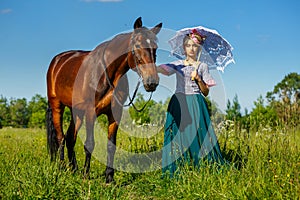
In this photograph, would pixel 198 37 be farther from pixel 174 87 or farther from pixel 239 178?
pixel 239 178

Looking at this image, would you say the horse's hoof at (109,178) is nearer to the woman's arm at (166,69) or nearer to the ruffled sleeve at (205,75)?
the woman's arm at (166,69)

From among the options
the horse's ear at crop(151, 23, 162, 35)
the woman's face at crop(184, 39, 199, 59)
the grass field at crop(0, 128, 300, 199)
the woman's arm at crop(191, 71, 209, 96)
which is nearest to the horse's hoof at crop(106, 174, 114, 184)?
the grass field at crop(0, 128, 300, 199)

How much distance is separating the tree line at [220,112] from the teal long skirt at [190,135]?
47 centimetres

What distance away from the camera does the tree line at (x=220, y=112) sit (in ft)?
20.7

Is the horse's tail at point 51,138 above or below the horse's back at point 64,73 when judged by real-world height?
below

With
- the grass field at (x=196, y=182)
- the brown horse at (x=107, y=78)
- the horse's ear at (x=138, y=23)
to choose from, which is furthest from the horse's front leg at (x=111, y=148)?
the horse's ear at (x=138, y=23)

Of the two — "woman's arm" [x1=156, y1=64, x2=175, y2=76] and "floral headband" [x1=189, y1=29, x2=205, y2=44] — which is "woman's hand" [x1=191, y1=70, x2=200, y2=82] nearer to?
"woman's arm" [x1=156, y1=64, x2=175, y2=76]

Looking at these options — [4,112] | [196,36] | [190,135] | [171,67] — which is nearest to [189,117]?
[190,135]

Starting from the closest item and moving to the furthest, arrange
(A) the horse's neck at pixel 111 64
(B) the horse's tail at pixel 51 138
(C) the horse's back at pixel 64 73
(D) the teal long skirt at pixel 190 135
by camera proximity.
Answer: (A) the horse's neck at pixel 111 64, (D) the teal long skirt at pixel 190 135, (C) the horse's back at pixel 64 73, (B) the horse's tail at pixel 51 138

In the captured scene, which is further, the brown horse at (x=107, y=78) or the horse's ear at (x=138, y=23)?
the horse's ear at (x=138, y=23)

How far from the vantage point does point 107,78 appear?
18.1 feet

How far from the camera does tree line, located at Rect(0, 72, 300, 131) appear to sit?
632 cm

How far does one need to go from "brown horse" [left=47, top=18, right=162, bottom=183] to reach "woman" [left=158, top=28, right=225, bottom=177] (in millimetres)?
611

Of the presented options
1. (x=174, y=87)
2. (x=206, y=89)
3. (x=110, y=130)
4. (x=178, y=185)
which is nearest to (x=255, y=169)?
(x=178, y=185)
